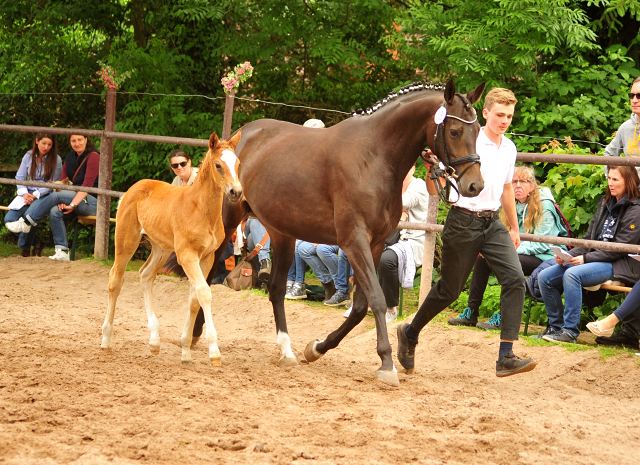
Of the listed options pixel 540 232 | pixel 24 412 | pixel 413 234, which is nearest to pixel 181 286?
pixel 413 234

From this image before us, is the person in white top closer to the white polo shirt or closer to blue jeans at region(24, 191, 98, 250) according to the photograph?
the white polo shirt

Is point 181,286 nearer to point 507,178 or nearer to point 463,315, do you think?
point 463,315

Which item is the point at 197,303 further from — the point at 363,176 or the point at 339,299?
the point at 339,299

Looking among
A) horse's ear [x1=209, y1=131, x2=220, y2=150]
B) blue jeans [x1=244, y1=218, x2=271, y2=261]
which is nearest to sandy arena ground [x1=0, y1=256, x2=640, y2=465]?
blue jeans [x1=244, y1=218, x2=271, y2=261]

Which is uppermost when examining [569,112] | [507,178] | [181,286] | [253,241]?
[569,112]

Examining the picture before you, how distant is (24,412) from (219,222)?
1.95m

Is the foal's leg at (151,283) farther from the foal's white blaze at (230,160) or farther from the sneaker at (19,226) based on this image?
the sneaker at (19,226)

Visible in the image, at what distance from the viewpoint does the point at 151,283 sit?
5492 millimetres

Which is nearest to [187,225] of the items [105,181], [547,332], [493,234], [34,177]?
[493,234]

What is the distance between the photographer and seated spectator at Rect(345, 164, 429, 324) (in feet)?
23.1

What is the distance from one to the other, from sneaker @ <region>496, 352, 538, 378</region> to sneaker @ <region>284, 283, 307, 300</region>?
11.3ft

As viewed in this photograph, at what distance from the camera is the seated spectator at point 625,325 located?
5.64 m

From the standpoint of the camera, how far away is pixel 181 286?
852 cm

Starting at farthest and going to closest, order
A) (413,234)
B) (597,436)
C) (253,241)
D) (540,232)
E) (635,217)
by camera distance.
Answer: (253,241) < (413,234) < (540,232) < (635,217) < (597,436)
